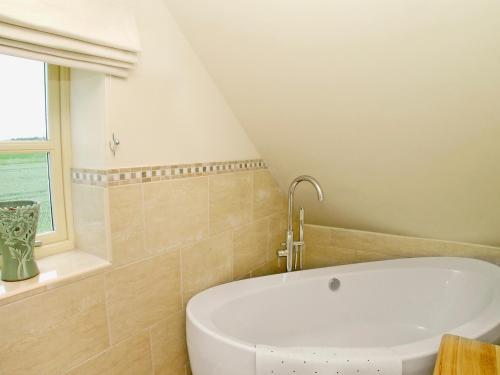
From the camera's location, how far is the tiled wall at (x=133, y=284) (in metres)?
1.20

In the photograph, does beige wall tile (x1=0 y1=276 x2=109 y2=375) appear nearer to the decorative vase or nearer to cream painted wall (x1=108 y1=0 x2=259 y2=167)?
the decorative vase

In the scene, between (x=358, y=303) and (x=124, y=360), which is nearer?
(x=124, y=360)

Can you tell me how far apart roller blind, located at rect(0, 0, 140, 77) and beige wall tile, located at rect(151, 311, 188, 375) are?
1.15 meters

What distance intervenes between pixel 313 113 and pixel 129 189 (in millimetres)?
1008

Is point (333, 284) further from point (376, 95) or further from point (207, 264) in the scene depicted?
point (376, 95)

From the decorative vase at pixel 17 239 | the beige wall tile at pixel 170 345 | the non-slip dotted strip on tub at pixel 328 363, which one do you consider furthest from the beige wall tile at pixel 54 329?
the non-slip dotted strip on tub at pixel 328 363

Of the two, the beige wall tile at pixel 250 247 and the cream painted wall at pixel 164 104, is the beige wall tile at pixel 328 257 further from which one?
the cream painted wall at pixel 164 104

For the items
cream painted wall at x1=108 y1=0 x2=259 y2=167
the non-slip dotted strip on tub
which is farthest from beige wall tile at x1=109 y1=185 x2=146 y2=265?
the non-slip dotted strip on tub

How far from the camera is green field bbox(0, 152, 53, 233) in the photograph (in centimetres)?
130

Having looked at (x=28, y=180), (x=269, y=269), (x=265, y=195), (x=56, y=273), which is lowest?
(x=269, y=269)

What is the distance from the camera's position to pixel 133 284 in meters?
1.49

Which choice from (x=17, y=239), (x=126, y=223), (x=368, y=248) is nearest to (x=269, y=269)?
(x=368, y=248)

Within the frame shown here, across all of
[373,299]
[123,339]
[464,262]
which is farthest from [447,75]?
[123,339]

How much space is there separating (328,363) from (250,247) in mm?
1069
